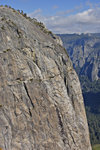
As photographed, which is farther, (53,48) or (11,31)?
(53,48)

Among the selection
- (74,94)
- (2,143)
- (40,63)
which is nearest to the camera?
(2,143)

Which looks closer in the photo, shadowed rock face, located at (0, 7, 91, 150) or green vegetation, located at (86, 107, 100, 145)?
shadowed rock face, located at (0, 7, 91, 150)

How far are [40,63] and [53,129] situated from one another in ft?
23.9

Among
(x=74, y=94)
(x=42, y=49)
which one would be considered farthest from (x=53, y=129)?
(x=42, y=49)

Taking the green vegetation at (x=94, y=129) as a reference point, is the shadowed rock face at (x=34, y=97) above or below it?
above

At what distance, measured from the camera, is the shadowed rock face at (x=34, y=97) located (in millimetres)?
20000

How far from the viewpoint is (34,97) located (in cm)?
2078

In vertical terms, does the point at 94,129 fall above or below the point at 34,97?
below

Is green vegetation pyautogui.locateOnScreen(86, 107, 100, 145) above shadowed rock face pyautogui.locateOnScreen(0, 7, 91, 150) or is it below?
below

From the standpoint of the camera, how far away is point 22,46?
21.6 meters

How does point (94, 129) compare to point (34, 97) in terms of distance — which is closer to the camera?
point (34, 97)

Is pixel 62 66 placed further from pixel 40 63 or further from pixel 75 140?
pixel 75 140

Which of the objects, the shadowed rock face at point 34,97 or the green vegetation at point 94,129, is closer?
the shadowed rock face at point 34,97

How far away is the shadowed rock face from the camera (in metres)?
20.0
